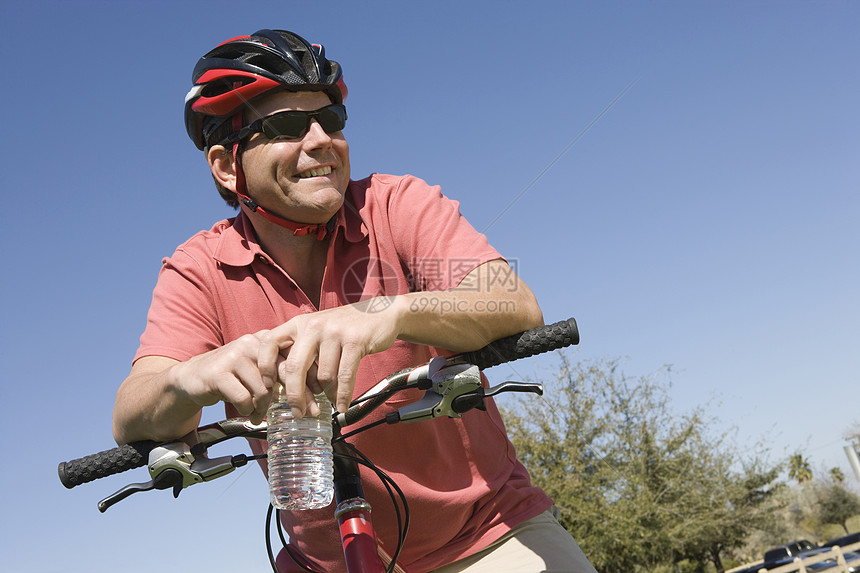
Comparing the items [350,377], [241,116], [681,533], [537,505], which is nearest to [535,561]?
[537,505]

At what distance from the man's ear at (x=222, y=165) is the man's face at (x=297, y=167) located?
0.19 meters

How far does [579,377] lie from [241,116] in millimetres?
25966

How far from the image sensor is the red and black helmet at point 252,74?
2742mm

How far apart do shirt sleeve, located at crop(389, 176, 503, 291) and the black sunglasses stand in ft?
1.31

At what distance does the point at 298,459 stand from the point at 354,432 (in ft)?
1.11

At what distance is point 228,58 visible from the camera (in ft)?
9.49

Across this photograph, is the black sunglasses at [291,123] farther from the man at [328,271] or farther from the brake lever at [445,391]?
the brake lever at [445,391]

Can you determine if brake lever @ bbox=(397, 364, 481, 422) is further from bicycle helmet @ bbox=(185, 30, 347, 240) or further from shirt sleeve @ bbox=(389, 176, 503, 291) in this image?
bicycle helmet @ bbox=(185, 30, 347, 240)

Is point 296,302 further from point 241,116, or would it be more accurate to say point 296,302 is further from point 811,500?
point 811,500

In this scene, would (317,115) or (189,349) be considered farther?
(317,115)

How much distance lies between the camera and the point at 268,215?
278cm

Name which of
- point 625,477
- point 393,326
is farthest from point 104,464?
point 625,477

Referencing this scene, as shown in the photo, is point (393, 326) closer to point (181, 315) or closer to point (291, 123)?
point (181, 315)

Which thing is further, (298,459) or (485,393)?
(485,393)
